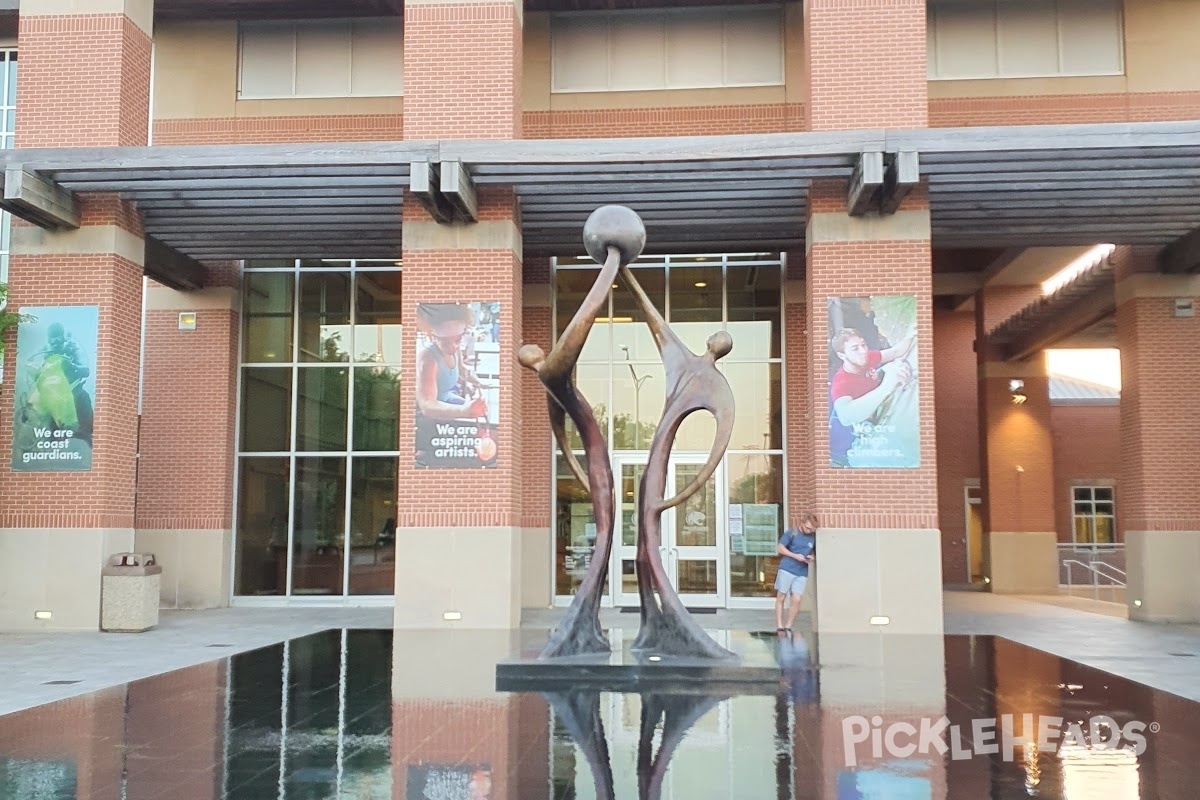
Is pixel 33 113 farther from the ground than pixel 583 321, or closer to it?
farther from the ground

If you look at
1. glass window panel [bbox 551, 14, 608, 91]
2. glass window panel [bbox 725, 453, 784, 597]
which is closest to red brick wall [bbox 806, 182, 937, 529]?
glass window panel [bbox 725, 453, 784, 597]

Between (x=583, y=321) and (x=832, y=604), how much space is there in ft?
19.9

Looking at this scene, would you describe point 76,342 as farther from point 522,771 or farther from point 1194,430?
point 1194,430

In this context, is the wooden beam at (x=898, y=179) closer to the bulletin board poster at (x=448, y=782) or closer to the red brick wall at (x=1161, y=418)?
the red brick wall at (x=1161, y=418)

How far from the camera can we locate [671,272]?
18.1 m

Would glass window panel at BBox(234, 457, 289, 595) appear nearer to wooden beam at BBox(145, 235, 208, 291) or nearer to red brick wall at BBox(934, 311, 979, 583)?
wooden beam at BBox(145, 235, 208, 291)

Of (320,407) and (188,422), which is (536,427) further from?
(188,422)

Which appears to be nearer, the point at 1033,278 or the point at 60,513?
the point at 60,513

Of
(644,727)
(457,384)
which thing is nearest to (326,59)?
(457,384)

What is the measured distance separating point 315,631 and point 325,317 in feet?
21.3

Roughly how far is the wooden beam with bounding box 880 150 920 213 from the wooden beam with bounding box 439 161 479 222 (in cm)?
526

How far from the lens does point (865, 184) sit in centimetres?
1280

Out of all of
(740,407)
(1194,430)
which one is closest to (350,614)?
(740,407)

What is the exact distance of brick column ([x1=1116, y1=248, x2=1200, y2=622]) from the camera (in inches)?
642
